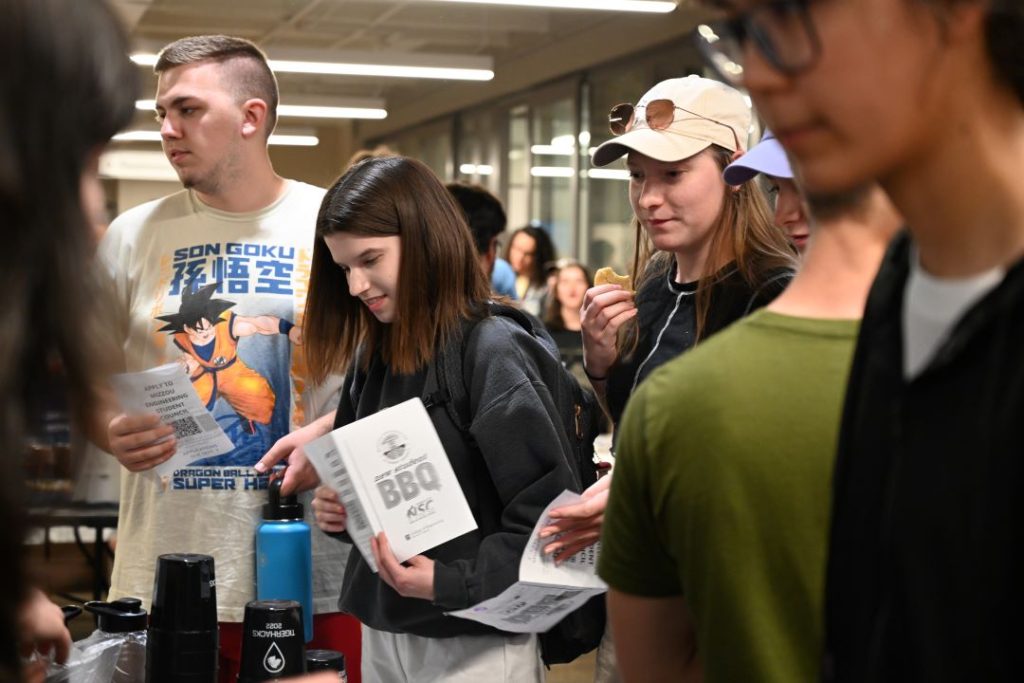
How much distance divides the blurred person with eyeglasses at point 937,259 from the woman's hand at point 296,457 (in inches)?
68.4

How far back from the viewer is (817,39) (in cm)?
79

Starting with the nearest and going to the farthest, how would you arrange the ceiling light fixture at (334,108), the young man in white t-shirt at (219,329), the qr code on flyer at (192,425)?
the qr code on flyer at (192,425) → the young man in white t-shirt at (219,329) → the ceiling light fixture at (334,108)

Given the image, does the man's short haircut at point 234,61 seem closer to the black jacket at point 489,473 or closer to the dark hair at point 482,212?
the black jacket at point 489,473

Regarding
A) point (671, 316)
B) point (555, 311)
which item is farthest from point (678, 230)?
point (555, 311)

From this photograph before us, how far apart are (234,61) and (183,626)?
4.76 feet

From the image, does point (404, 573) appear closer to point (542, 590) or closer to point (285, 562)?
point (542, 590)

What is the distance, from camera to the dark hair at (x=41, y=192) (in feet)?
2.54

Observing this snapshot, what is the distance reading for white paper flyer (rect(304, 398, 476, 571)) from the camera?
6.50 ft

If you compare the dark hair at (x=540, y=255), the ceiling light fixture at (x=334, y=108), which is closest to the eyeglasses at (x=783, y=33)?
the dark hair at (x=540, y=255)

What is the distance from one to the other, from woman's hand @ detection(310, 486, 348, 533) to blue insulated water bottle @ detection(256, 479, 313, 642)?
6.7 inches

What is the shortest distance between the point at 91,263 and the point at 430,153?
1428 cm

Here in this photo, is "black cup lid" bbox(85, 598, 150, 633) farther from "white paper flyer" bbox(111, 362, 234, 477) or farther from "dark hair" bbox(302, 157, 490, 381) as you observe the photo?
"dark hair" bbox(302, 157, 490, 381)

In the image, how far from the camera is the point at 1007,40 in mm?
771

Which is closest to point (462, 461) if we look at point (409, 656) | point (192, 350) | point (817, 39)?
point (409, 656)
